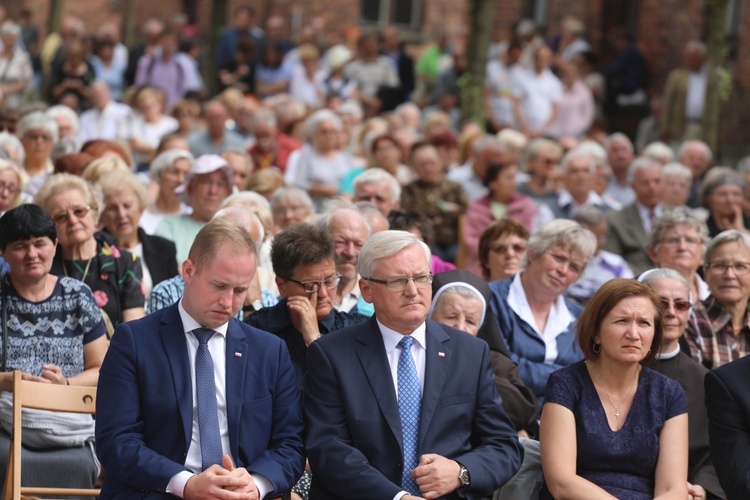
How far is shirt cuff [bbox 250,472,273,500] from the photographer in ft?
16.1

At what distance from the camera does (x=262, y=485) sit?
493cm

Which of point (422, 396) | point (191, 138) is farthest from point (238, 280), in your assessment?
point (191, 138)

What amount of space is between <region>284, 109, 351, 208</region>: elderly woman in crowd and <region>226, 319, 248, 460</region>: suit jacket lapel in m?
6.67

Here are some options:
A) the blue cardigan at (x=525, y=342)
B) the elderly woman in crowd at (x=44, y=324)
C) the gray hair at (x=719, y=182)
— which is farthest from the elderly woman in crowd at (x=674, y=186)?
the elderly woman in crowd at (x=44, y=324)

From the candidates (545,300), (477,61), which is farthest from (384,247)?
(477,61)

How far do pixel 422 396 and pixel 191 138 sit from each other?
780cm

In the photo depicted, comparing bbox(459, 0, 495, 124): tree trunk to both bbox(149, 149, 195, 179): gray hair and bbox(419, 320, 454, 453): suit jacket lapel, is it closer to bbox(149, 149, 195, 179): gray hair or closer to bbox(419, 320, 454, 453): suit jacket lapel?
bbox(149, 149, 195, 179): gray hair

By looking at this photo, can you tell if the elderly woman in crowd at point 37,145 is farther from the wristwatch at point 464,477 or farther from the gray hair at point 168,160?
the wristwatch at point 464,477

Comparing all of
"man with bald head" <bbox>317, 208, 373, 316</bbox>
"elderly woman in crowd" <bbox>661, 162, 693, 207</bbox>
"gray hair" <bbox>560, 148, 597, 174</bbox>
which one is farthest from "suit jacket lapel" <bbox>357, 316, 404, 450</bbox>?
"gray hair" <bbox>560, 148, 597, 174</bbox>

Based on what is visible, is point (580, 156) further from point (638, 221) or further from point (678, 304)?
point (678, 304)

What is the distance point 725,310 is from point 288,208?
10.0ft

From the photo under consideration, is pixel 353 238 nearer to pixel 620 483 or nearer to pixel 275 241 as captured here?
pixel 275 241

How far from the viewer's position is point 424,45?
2377cm

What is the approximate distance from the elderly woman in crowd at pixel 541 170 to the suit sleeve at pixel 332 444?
245 inches
